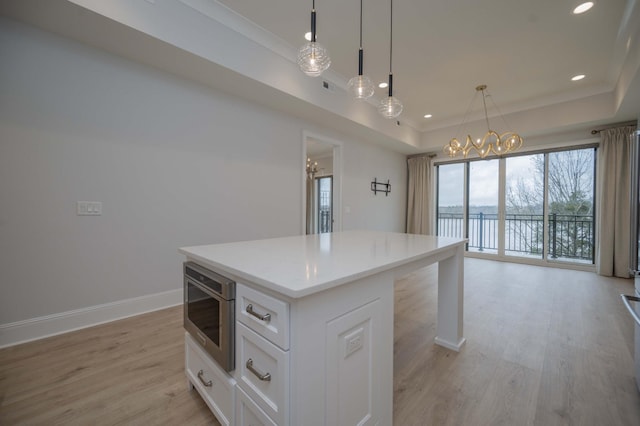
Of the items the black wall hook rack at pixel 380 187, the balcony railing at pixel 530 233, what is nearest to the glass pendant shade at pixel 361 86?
the black wall hook rack at pixel 380 187

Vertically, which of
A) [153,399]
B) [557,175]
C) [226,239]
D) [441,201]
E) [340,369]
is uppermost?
[557,175]

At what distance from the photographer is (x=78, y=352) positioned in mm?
1905

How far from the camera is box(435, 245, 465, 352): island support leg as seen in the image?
2020 millimetres

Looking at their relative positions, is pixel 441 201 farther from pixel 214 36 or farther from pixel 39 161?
pixel 39 161

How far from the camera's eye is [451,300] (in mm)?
2051

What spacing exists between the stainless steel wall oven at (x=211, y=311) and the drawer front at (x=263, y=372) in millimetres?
55

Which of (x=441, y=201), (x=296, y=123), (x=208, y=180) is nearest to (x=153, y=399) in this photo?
(x=208, y=180)

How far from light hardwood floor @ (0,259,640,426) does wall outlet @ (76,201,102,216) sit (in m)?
1.00

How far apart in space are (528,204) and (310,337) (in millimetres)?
6031

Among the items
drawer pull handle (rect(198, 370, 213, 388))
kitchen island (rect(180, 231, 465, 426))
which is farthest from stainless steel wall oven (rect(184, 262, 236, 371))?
drawer pull handle (rect(198, 370, 213, 388))

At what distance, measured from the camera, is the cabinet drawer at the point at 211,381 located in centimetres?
117

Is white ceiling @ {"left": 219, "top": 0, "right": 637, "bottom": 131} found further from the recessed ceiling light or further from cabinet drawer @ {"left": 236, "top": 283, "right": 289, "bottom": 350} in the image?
cabinet drawer @ {"left": 236, "top": 283, "right": 289, "bottom": 350}

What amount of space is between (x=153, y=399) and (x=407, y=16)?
3.61 metres

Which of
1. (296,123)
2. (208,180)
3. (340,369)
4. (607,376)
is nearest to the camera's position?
(340,369)
